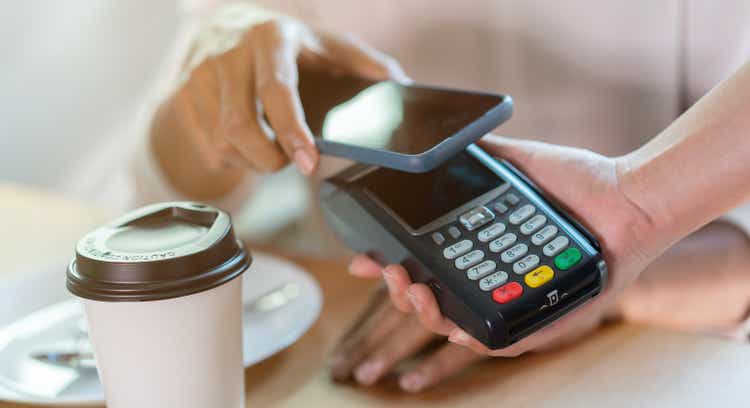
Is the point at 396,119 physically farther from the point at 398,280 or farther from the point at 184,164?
the point at 184,164

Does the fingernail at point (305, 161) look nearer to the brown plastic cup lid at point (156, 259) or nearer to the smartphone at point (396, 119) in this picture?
the smartphone at point (396, 119)

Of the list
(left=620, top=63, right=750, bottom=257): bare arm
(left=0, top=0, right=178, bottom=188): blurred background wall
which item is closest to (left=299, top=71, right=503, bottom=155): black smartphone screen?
(left=620, top=63, right=750, bottom=257): bare arm

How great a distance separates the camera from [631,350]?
1.80 ft

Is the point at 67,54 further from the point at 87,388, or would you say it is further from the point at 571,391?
the point at 571,391

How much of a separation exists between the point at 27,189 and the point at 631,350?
71cm

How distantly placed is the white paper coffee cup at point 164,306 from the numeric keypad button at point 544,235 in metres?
0.16

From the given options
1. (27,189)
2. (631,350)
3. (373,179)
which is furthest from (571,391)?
(27,189)

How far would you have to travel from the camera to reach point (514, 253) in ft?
1.49

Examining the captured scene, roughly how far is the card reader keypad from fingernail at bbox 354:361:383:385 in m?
0.12

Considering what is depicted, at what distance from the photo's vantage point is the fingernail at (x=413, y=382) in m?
0.52

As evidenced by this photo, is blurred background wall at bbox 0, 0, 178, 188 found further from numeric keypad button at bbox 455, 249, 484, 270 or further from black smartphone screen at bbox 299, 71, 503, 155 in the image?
numeric keypad button at bbox 455, 249, 484, 270

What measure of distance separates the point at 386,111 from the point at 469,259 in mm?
142

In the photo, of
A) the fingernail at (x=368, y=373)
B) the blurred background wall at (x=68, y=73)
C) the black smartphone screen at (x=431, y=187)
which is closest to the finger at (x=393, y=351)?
the fingernail at (x=368, y=373)

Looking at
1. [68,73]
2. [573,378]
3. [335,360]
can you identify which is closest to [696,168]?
[573,378]
